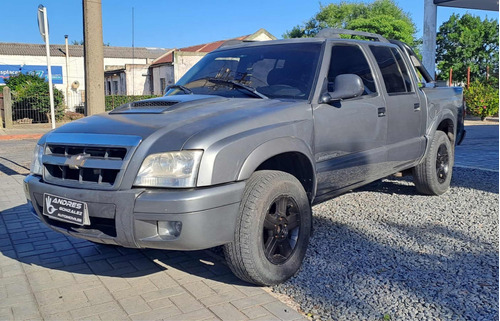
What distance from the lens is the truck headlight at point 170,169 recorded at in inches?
124

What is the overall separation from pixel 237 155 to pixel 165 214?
0.63 m

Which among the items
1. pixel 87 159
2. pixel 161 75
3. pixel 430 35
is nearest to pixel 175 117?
pixel 87 159

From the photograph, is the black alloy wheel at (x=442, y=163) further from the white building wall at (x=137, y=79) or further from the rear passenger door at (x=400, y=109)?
the white building wall at (x=137, y=79)

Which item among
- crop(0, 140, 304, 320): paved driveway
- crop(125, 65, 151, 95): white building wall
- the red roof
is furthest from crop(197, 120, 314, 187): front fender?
crop(125, 65, 151, 95): white building wall

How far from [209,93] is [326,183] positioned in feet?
4.41

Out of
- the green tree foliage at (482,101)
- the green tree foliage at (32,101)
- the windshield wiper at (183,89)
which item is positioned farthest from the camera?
the green tree foliage at (32,101)

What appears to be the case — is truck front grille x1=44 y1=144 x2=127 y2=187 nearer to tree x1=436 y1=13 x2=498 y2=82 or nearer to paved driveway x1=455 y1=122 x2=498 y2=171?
paved driveway x1=455 y1=122 x2=498 y2=171

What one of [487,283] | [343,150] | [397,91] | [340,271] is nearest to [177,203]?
[340,271]

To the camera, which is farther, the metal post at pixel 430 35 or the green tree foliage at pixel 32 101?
the green tree foliage at pixel 32 101

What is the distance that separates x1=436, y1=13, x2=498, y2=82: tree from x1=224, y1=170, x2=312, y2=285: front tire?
107 feet

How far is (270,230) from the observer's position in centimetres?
362

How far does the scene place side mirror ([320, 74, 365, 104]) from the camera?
4.15 meters

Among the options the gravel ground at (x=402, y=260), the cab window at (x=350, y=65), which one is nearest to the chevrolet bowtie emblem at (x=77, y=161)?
the gravel ground at (x=402, y=260)

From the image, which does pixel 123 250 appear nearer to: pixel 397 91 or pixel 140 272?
pixel 140 272
